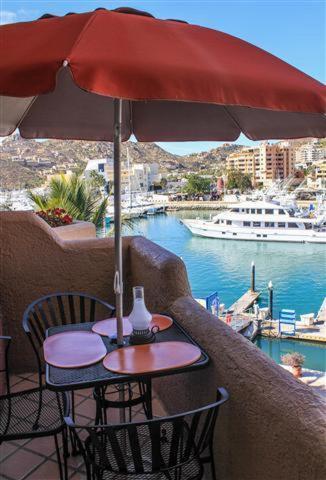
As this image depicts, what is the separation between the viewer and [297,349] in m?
18.1

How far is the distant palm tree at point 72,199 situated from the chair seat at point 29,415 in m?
4.55

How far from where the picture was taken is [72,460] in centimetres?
186

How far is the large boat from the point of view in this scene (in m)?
31.8

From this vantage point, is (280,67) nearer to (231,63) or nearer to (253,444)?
(231,63)

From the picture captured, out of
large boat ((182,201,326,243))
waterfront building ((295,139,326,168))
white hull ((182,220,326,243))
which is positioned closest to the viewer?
large boat ((182,201,326,243))

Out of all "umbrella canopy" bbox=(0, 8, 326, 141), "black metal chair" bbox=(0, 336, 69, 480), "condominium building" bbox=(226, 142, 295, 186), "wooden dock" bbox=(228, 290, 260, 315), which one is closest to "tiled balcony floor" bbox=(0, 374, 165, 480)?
"black metal chair" bbox=(0, 336, 69, 480)

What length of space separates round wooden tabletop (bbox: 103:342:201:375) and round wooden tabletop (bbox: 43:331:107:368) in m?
0.07

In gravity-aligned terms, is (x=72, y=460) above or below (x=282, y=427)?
below

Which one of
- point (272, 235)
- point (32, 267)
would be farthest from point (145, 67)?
point (272, 235)

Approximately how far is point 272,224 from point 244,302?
12125mm

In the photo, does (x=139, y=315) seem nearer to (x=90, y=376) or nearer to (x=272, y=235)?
(x=90, y=376)

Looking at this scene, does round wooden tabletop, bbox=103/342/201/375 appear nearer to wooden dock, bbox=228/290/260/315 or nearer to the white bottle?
the white bottle

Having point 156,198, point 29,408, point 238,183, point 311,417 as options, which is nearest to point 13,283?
point 29,408

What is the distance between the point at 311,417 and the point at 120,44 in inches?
41.3
